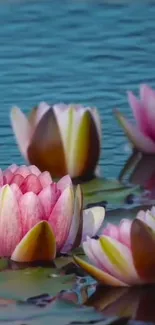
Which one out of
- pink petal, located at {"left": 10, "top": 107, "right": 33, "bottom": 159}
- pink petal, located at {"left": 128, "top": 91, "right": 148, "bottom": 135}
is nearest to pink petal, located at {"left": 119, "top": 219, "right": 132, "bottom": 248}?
pink petal, located at {"left": 10, "top": 107, "right": 33, "bottom": 159}

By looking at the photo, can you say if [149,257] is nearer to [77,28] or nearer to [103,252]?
[103,252]

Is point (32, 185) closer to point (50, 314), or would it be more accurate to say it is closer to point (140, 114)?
point (50, 314)


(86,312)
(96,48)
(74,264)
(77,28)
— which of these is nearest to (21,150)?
(74,264)

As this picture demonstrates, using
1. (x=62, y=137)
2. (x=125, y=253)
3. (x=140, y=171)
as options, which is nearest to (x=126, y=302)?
(x=125, y=253)

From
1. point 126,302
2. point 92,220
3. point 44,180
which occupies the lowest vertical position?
point 126,302

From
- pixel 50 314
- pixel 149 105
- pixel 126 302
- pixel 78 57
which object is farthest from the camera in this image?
pixel 78 57

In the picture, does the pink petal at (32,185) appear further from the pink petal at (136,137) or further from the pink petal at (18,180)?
the pink petal at (136,137)
